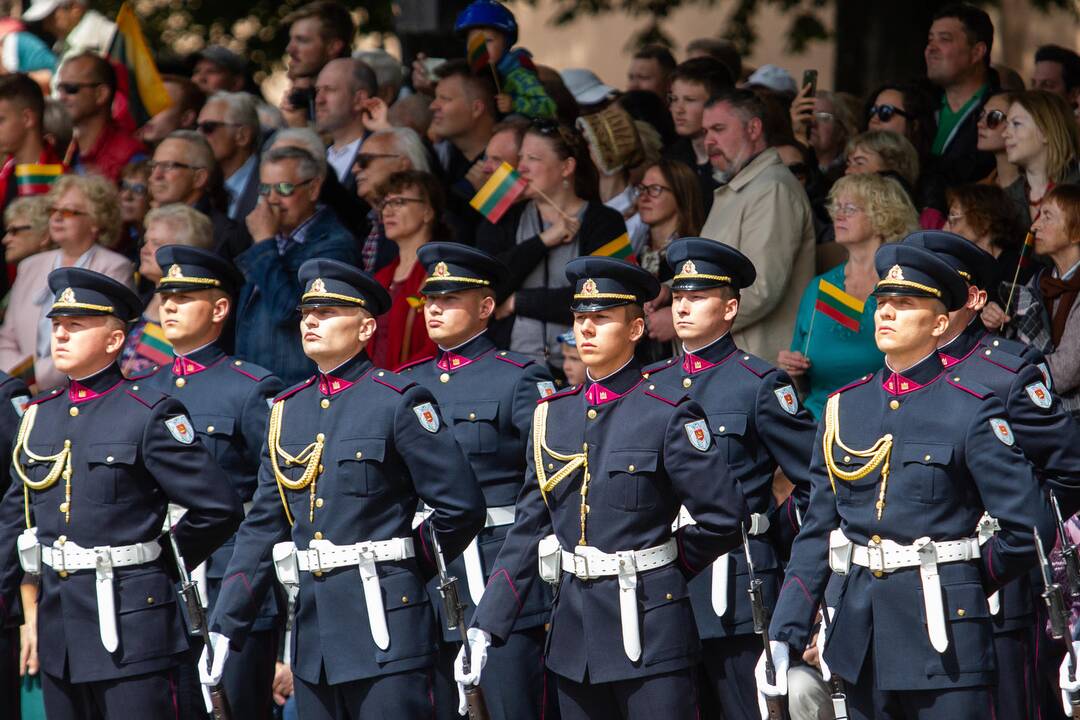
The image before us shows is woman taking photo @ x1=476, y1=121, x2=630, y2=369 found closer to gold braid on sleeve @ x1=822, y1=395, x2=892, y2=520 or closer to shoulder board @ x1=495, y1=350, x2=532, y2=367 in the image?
shoulder board @ x1=495, y1=350, x2=532, y2=367

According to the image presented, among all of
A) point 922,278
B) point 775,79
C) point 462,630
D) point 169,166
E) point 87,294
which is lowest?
point 775,79

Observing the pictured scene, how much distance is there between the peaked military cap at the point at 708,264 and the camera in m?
7.23

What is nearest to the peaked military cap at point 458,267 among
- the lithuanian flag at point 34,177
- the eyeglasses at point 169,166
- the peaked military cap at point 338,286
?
the peaked military cap at point 338,286

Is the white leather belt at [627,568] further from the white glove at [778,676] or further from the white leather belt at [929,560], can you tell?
the white leather belt at [929,560]

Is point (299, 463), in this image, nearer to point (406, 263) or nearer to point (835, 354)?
point (406, 263)

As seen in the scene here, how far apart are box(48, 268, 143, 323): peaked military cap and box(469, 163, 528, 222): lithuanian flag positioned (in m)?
2.44

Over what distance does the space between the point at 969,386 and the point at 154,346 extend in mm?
4498

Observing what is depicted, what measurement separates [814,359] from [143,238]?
147 inches

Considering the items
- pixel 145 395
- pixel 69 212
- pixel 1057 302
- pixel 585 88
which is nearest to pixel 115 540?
pixel 145 395

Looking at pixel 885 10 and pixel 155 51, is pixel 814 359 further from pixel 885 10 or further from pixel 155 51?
pixel 155 51

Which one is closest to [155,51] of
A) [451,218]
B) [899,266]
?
A: [451,218]

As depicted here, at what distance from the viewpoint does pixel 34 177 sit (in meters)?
11.2

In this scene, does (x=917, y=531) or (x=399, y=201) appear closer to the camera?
(x=917, y=531)

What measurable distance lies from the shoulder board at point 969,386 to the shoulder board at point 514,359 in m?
2.11
